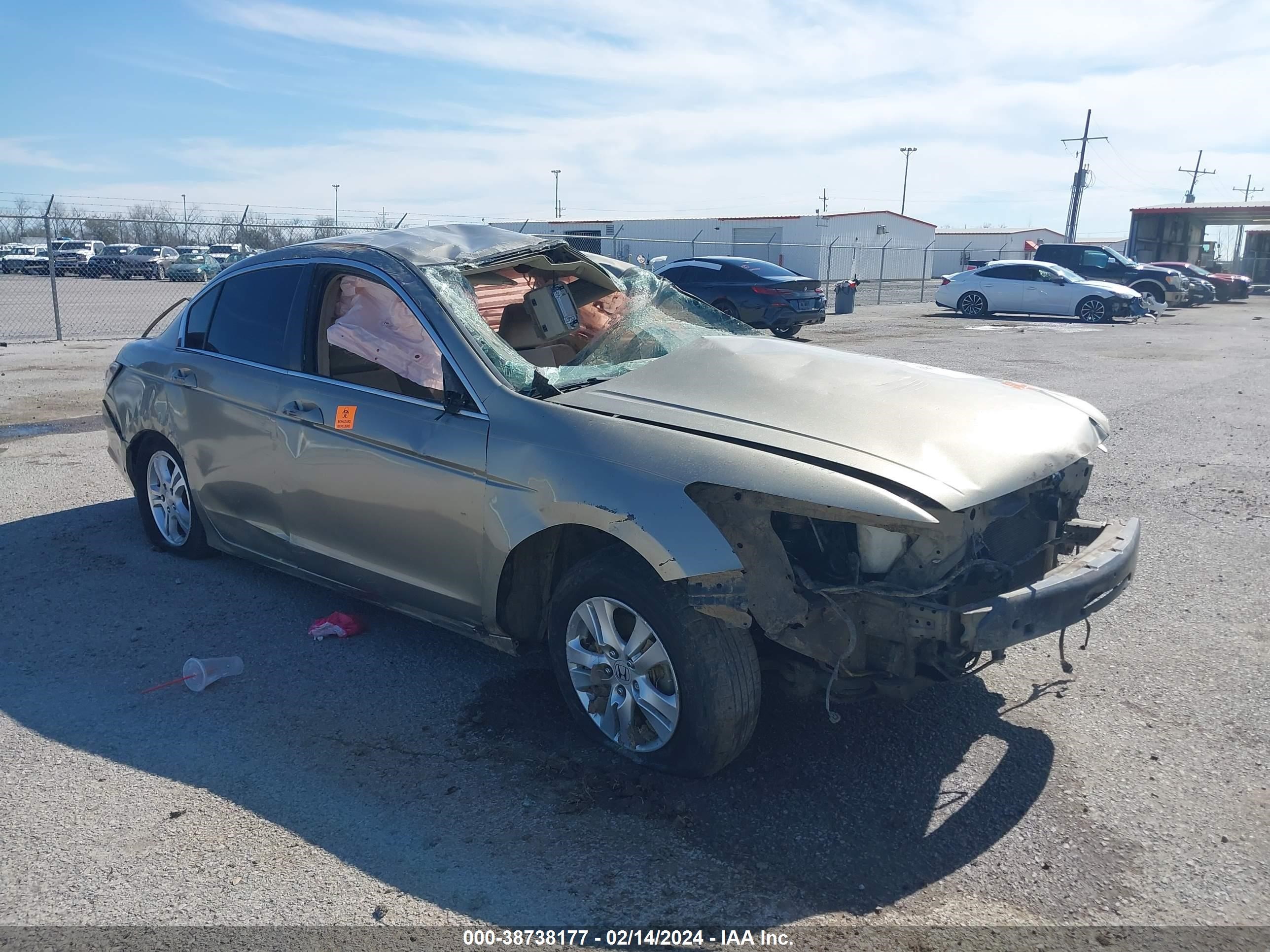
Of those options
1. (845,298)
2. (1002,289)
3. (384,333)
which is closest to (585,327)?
(384,333)

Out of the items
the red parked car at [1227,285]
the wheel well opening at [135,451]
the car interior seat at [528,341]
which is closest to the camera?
the car interior seat at [528,341]

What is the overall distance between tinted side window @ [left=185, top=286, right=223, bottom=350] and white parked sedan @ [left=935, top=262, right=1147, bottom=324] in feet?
73.6

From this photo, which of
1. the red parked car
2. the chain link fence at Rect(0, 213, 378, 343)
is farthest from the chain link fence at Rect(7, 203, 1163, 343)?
the red parked car

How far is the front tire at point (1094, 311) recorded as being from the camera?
23.3m

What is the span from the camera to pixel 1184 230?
4588 centimetres

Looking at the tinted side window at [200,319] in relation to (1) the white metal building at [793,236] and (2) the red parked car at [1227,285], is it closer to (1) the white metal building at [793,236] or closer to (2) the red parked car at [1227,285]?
(2) the red parked car at [1227,285]

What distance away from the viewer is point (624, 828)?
3182 millimetres

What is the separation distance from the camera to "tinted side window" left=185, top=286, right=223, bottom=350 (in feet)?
17.4

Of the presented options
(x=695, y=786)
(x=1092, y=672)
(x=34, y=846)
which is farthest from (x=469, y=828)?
(x=1092, y=672)

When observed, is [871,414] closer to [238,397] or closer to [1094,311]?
[238,397]

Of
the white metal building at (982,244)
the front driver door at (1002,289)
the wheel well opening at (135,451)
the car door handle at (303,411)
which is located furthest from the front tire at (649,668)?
the white metal building at (982,244)

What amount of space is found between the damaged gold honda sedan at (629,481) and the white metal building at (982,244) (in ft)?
179

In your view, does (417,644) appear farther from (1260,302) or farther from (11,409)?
(1260,302)

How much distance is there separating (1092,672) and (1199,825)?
45.3 inches
